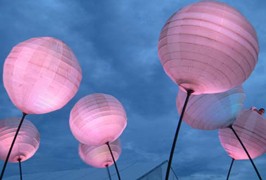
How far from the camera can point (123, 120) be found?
4.27m

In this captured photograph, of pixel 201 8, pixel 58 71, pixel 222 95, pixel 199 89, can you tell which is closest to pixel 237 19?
pixel 201 8

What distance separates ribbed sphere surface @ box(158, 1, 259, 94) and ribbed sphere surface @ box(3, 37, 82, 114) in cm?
126

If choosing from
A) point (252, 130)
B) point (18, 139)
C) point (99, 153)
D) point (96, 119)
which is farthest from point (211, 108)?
point (18, 139)

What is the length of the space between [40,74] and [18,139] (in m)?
1.81

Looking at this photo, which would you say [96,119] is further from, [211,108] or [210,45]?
[210,45]

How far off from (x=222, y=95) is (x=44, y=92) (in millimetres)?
1882

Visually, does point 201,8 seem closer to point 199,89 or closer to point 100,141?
point 199,89

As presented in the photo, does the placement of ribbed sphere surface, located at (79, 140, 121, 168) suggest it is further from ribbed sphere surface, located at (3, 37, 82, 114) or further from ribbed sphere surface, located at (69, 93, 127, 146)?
ribbed sphere surface, located at (3, 37, 82, 114)

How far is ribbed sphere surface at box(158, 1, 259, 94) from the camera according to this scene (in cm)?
236

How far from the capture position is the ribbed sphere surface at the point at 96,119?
399 cm

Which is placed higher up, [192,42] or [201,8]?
[201,8]

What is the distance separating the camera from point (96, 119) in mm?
3984

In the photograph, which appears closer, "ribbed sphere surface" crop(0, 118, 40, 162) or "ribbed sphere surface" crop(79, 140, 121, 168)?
"ribbed sphere surface" crop(0, 118, 40, 162)

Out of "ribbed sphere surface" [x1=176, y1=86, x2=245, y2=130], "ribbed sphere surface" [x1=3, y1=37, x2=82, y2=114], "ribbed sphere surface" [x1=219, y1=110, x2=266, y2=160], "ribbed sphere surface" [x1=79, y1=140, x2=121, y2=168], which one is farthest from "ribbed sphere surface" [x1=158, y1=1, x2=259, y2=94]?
"ribbed sphere surface" [x1=79, y1=140, x2=121, y2=168]
